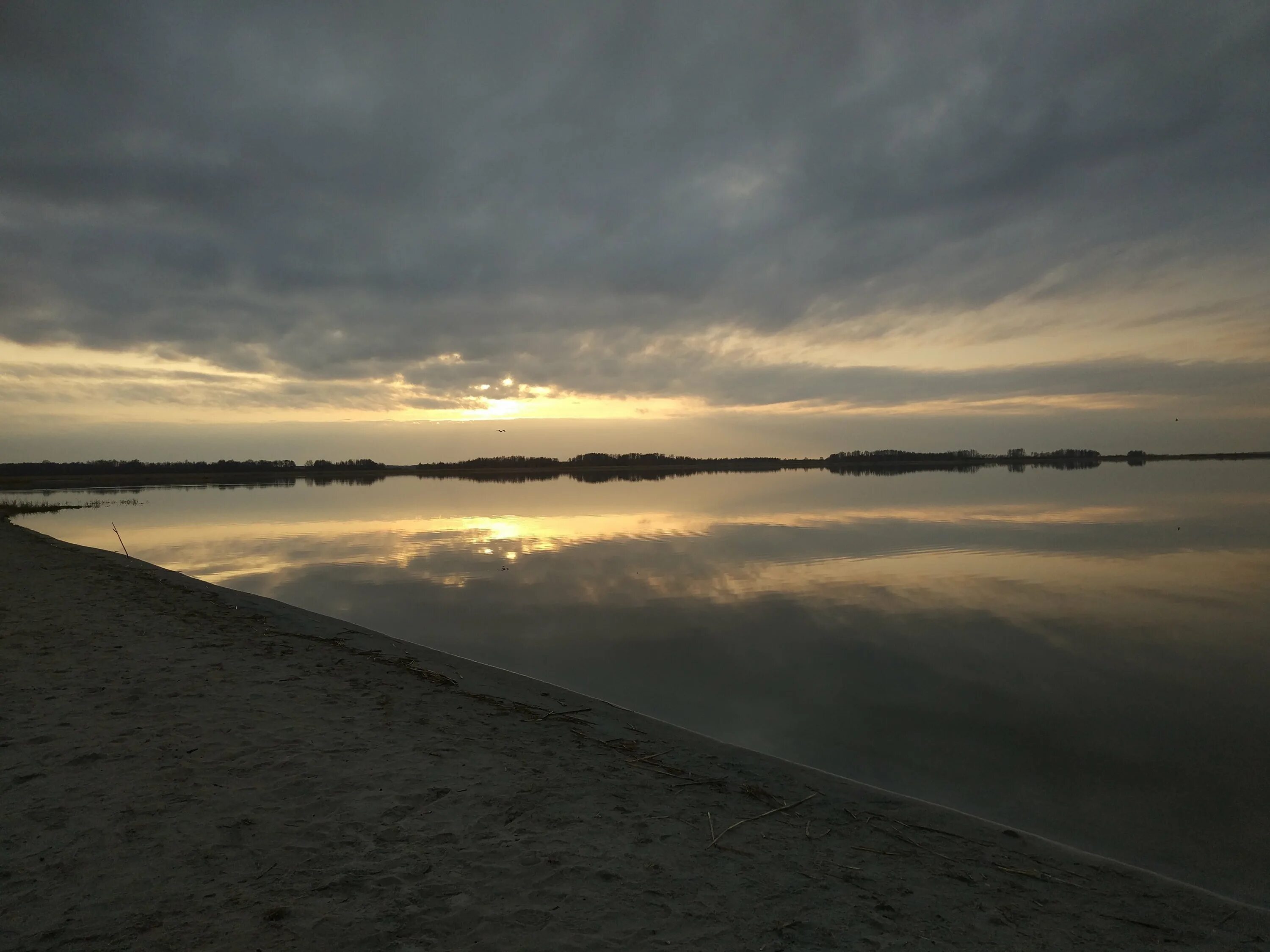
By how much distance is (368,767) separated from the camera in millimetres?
5598

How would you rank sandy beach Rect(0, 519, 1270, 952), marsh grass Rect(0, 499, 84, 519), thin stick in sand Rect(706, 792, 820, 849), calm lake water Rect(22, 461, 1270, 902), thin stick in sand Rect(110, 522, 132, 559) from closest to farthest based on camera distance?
1. sandy beach Rect(0, 519, 1270, 952)
2. thin stick in sand Rect(706, 792, 820, 849)
3. calm lake water Rect(22, 461, 1270, 902)
4. thin stick in sand Rect(110, 522, 132, 559)
5. marsh grass Rect(0, 499, 84, 519)

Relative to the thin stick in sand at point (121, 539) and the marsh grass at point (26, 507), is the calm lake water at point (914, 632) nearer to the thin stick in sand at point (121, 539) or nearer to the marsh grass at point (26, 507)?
the thin stick in sand at point (121, 539)

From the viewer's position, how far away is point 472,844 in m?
4.43

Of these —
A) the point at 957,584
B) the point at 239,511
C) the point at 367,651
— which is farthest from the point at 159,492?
the point at 957,584

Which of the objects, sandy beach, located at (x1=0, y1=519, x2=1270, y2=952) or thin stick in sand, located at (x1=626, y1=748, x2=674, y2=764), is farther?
thin stick in sand, located at (x1=626, y1=748, x2=674, y2=764)

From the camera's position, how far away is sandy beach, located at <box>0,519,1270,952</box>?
11.7 feet

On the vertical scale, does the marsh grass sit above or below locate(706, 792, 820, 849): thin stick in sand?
above

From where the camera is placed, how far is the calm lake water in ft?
20.3

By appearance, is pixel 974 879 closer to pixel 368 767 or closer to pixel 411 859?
pixel 411 859

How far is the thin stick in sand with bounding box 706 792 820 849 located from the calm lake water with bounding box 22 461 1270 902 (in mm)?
1035

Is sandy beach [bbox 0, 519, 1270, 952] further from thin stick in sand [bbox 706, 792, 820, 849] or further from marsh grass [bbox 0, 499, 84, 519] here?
marsh grass [bbox 0, 499, 84, 519]

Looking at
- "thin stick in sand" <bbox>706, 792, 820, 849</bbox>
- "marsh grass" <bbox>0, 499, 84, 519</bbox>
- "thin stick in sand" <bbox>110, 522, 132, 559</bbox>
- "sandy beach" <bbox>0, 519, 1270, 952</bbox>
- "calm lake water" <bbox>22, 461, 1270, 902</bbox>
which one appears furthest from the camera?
"marsh grass" <bbox>0, 499, 84, 519</bbox>

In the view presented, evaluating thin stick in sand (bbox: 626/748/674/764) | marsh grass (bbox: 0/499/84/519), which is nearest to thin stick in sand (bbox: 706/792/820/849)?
thin stick in sand (bbox: 626/748/674/764)

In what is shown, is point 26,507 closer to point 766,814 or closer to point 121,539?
point 121,539
